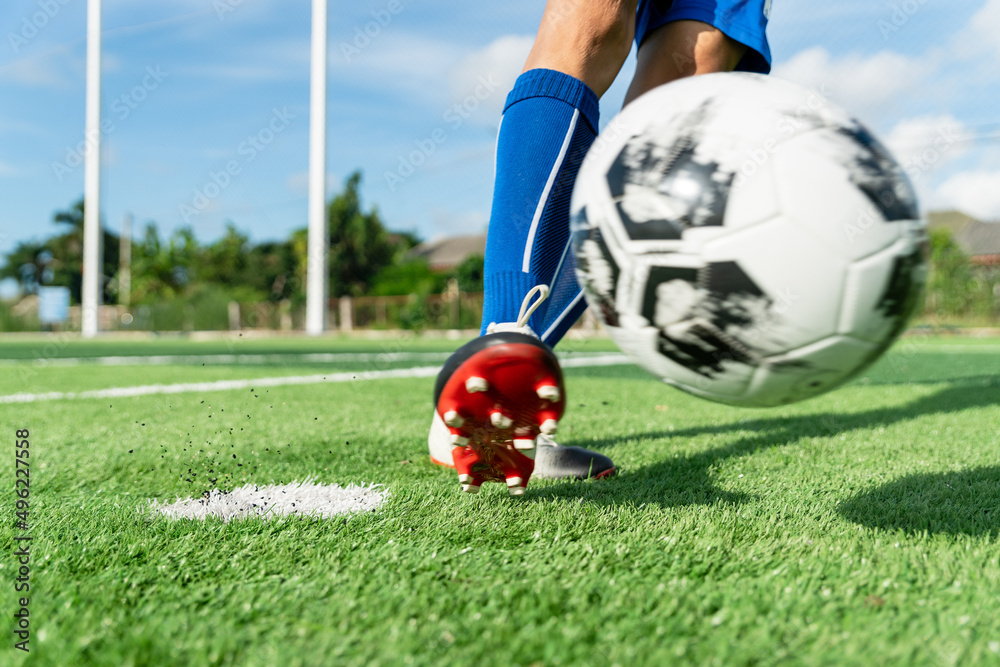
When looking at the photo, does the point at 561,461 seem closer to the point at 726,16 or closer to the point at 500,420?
the point at 500,420

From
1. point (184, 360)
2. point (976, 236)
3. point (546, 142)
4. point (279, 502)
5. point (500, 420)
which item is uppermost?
point (976, 236)

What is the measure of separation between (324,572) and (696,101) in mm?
946

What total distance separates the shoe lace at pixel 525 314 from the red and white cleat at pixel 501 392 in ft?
0.74

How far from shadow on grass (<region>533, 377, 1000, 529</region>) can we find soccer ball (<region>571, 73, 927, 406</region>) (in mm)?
519

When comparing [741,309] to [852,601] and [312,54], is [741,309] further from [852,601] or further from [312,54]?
[312,54]

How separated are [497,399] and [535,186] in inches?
23.4

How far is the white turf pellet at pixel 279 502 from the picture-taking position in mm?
1470

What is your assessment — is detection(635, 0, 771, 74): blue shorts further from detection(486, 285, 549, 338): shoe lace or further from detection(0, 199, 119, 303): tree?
detection(0, 199, 119, 303): tree

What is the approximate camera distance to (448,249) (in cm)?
4834

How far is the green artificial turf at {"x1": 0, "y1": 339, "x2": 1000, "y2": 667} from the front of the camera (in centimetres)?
87

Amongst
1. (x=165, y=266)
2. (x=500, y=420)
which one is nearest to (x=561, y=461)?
(x=500, y=420)

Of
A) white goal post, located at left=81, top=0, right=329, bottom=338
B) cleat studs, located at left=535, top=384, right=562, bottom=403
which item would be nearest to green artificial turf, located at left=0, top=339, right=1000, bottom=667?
cleat studs, located at left=535, top=384, right=562, bottom=403

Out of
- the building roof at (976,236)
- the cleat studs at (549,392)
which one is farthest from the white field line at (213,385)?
the building roof at (976,236)

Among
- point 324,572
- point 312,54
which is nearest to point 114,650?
point 324,572
